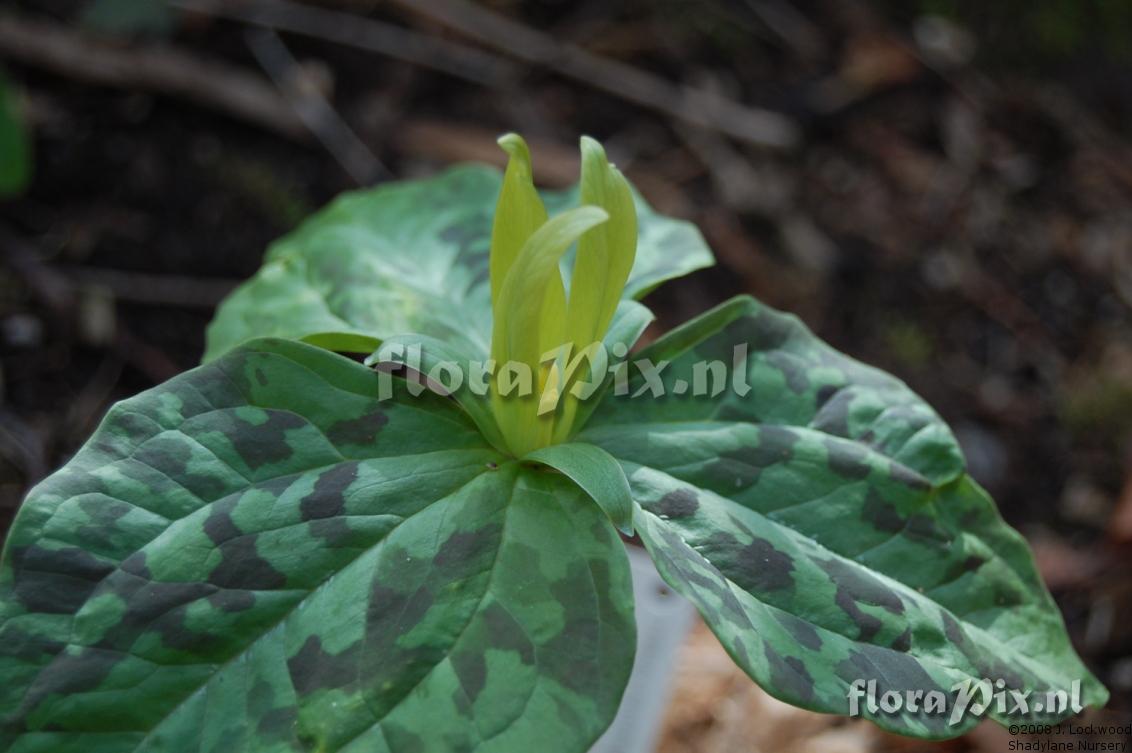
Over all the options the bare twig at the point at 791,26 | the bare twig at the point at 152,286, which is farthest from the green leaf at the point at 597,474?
the bare twig at the point at 791,26

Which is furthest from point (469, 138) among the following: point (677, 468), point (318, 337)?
point (677, 468)

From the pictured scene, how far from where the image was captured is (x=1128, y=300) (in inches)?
97.7

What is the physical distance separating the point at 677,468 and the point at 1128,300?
6.56 ft

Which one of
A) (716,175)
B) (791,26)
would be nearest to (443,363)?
(716,175)

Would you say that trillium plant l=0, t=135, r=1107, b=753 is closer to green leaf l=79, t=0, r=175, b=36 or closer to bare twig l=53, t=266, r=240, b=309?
bare twig l=53, t=266, r=240, b=309

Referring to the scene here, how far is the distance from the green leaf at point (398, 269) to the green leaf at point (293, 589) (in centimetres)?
17

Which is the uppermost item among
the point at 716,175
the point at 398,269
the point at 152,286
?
the point at 398,269

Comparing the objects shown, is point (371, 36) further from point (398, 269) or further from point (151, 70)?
point (398, 269)

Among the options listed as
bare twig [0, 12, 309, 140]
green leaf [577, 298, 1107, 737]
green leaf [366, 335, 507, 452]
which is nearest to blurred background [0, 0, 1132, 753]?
bare twig [0, 12, 309, 140]

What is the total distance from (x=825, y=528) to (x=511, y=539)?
319 millimetres

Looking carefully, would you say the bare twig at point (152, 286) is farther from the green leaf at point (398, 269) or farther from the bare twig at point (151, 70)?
the green leaf at point (398, 269)

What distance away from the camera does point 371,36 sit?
246 centimetres

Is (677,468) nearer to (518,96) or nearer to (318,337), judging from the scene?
(318,337)

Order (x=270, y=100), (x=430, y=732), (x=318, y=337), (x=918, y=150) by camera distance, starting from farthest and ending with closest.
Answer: (x=918, y=150)
(x=270, y=100)
(x=318, y=337)
(x=430, y=732)
